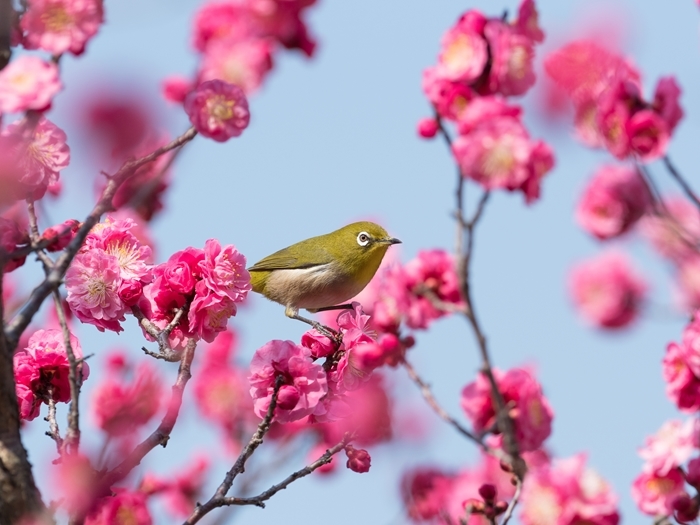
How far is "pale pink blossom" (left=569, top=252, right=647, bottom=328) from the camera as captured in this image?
13.9 ft

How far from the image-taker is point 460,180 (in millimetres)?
3070

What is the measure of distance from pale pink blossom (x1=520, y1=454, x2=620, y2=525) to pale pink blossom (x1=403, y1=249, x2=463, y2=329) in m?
0.72

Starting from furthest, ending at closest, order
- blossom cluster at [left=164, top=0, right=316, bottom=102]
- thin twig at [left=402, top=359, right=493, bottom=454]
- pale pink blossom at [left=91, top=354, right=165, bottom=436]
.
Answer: blossom cluster at [left=164, top=0, right=316, bottom=102]
pale pink blossom at [left=91, top=354, right=165, bottom=436]
thin twig at [left=402, top=359, right=493, bottom=454]

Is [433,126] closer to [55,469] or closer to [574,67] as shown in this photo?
[574,67]

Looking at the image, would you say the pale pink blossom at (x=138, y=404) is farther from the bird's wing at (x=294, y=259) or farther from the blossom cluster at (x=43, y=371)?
the bird's wing at (x=294, y=259)

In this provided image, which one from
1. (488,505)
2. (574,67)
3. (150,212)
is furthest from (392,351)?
(150,212)

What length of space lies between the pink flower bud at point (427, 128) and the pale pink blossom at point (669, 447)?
1557mm

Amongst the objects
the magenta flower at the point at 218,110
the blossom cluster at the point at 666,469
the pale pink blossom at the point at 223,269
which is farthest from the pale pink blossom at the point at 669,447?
the magenta flower at the point at 218,110

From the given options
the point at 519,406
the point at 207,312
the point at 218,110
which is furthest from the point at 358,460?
the point at 218,110

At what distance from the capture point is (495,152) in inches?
126

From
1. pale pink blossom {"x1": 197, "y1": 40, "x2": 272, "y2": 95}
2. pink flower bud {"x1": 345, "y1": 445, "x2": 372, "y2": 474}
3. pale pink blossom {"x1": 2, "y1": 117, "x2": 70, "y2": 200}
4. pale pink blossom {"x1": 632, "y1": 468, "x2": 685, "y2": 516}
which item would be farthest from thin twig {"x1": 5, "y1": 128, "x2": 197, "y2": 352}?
pale pink blossom {"x1": 632, "y1": 468, "x2": 685, "y2": 516}

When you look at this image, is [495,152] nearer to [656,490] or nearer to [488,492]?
[488,492]

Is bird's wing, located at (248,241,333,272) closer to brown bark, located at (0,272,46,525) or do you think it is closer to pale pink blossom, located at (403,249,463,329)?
pale pink blossom, located at (403,249,463,329)

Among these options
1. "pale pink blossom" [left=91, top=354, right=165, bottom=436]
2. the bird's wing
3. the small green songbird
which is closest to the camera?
"pale pink blossom" [left=91, top=354, right=165, bottom=436]
